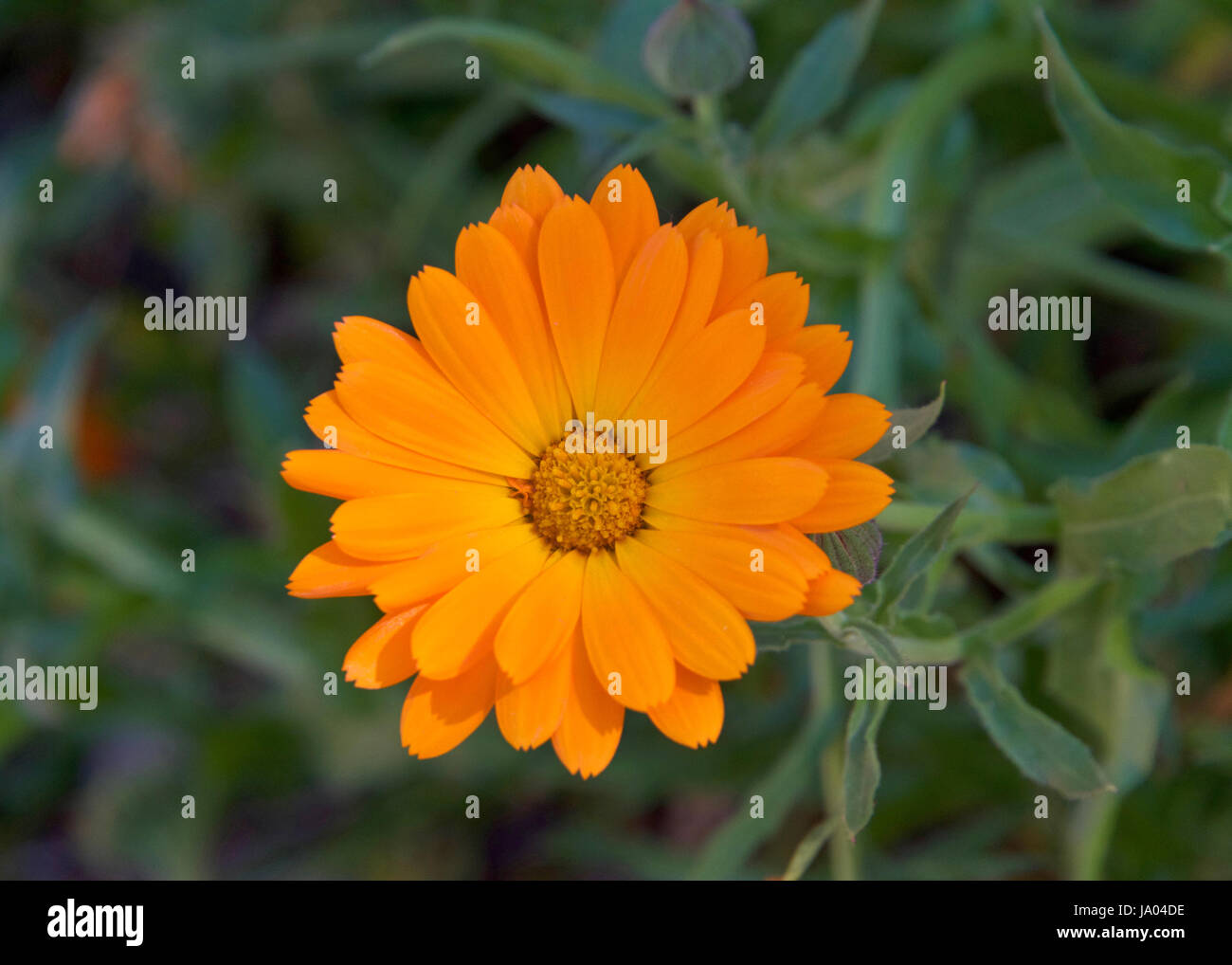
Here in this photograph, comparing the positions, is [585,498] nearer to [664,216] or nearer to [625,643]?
[625,643]

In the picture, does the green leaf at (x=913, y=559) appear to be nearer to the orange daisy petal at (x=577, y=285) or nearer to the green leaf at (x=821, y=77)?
the orange daisy petal at (x=577, y=285)

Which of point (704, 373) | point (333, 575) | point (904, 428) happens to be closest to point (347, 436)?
point (333, 575)

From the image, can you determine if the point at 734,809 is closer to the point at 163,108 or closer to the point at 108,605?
the point at 108,605

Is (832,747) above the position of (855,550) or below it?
below

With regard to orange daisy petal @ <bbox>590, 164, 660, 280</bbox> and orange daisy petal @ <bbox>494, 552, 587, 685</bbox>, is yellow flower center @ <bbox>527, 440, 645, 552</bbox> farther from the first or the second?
orange daisy petal @ <bbox>590, 164, 660, 280</bbox>

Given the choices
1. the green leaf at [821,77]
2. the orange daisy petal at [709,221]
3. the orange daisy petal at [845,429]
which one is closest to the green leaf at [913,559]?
the orange daisy petal at [845,429]
